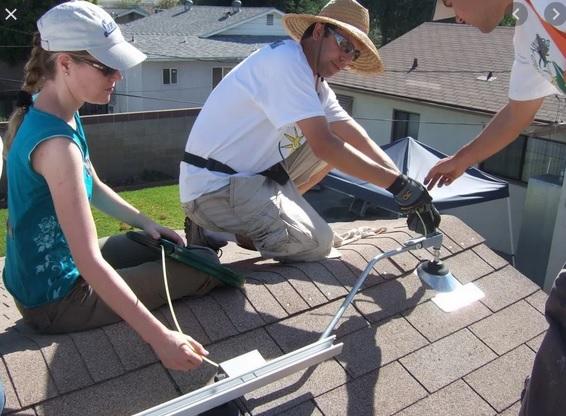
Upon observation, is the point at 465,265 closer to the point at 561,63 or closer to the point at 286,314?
the point at 286,314

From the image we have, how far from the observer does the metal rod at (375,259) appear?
2641mm

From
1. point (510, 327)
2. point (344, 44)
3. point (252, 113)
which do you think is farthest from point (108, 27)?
point (510, 327)

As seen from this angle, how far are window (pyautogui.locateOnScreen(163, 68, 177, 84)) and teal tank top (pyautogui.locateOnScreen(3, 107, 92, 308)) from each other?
2128 centimetres

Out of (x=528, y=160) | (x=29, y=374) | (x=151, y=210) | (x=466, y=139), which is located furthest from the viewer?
(x=151, y=210)

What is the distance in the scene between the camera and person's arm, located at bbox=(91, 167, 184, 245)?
2836 mm

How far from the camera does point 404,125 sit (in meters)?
15.9

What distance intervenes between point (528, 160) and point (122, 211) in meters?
12.1

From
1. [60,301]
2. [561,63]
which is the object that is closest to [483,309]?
[561,63]

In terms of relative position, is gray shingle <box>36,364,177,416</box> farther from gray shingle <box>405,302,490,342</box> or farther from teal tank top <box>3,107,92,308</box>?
gray shingle <box>405,302,490,342</box>

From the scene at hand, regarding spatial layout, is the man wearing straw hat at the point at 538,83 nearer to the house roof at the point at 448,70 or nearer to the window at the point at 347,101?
the house roof at the point at 448,70

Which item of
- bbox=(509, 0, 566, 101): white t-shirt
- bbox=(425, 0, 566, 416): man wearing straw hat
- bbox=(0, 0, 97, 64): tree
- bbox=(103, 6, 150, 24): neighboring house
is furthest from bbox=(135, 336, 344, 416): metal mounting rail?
bbox=(103, 6, 150, 24): neighboring house

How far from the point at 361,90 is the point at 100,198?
13960mm

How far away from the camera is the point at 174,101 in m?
22.6

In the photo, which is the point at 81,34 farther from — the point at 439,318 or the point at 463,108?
the point at 463,108
